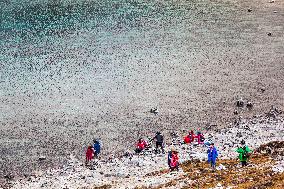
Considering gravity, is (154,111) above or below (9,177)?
above

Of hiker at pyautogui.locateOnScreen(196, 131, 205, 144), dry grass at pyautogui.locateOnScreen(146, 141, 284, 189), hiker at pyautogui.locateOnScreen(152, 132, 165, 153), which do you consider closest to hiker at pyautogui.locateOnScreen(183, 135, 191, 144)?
hiker at pyautogui.locateOnScreen(196, 131, 205, 144)

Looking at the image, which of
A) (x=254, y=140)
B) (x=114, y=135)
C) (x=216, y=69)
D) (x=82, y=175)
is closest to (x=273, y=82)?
(x=216, y=69)

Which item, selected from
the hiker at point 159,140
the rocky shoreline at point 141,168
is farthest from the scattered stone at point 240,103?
the hiker at point 159,140

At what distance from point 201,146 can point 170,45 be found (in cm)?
3088

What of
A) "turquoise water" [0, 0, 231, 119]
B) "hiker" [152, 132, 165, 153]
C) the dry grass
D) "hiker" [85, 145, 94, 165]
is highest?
"turquoise water" [0, 0, 231, 119]

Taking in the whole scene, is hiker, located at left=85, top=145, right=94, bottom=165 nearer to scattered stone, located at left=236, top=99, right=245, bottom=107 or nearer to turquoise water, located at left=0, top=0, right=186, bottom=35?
scattered stone, located at left=236, top=99, right=245, bottom=107

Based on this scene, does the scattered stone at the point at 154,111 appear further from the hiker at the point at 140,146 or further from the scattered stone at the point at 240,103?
the scattered stone at the point at 240,103

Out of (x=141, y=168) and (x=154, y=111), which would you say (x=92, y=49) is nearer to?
(x=154, y=111)

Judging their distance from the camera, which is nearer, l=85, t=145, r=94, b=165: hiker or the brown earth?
l=85, t=145, r=94, b=165: hiker

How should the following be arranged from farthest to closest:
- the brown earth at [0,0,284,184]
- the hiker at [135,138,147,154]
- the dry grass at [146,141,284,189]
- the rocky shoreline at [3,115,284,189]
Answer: the brown earth at [0,0,284,184] → the hiker at [135,138,147,154] → the rocky shoreline at [3,115,284,189] → the dry grass at [146,141,284,189]

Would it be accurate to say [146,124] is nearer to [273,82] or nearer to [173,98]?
[173,98]

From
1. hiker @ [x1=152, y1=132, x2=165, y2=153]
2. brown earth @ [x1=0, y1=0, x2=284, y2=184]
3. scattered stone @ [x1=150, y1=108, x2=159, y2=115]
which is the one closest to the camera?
hiker @ [x1=152, y1=132, x2=165, y2=153]

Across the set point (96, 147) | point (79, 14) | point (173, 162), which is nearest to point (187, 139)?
point (96, 147)

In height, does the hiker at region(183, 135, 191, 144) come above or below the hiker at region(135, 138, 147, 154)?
above
